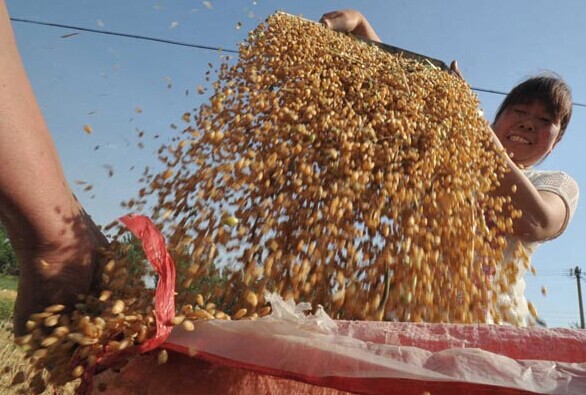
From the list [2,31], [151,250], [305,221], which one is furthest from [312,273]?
[2,31]

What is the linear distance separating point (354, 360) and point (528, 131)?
223 centimetres

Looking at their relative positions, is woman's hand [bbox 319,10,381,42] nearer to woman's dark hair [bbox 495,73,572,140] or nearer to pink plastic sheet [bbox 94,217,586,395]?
woman's dark hair [bbox 495,73,572,140]

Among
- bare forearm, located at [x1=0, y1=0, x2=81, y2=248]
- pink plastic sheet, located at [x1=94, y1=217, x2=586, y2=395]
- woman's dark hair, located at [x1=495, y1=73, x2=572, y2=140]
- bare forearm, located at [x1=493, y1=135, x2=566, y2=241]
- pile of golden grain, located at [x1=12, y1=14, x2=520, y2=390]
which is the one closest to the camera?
pink plastic sheet, located at [x1=94, y1=217, x2=586, y2=395]

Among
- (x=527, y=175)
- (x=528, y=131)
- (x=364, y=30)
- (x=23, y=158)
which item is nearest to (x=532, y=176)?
(x=527, y=175)

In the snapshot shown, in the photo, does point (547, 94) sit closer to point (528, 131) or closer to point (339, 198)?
point (528, 131)

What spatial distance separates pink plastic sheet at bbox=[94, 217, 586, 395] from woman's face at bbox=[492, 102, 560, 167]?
1.86 metres

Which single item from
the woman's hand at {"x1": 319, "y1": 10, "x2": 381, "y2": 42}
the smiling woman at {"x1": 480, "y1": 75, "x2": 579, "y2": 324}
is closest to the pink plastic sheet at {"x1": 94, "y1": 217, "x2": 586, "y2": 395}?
the smiling woman at {"x1": 480, "y1": 75, "x2": 579, "y2": 324}

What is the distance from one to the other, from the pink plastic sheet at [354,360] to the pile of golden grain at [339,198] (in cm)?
30

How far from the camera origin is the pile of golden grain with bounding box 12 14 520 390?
1.71 meters

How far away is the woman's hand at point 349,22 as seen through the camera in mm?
2848

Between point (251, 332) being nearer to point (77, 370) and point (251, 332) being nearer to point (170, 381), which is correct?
point (170, 381)

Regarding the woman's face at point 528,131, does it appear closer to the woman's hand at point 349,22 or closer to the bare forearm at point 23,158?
the woman's hand at point 349,22

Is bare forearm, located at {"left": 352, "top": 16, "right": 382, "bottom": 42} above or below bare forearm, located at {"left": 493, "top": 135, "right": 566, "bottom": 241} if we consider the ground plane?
above

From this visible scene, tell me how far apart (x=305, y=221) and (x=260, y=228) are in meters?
0.15
